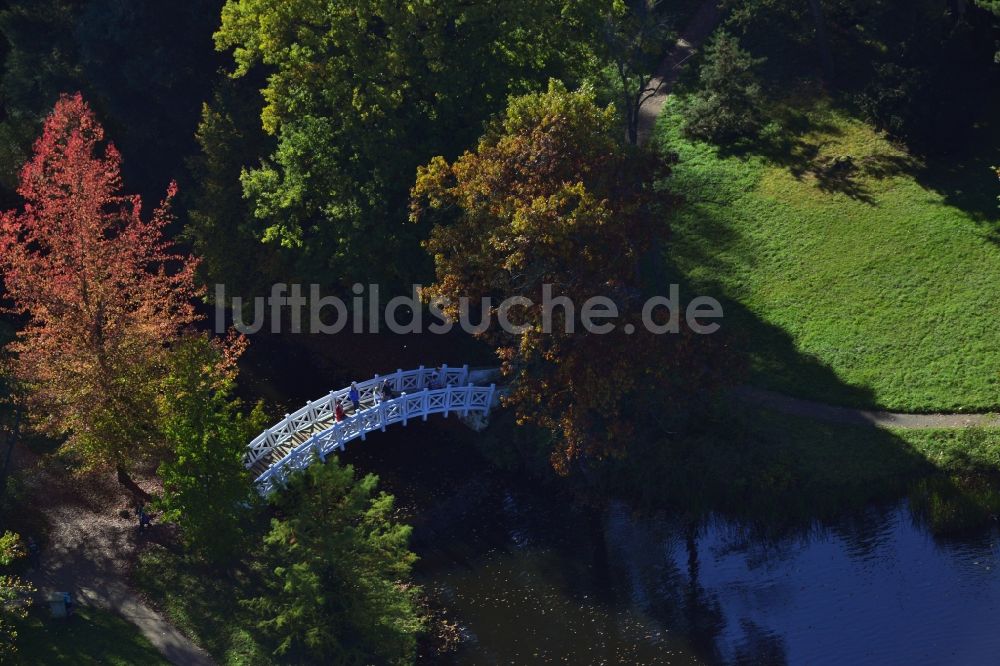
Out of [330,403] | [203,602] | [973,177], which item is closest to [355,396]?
[330,403]

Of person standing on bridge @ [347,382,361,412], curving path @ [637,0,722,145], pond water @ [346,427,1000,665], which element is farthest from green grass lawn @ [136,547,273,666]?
curving path @ [637,0,722,145]

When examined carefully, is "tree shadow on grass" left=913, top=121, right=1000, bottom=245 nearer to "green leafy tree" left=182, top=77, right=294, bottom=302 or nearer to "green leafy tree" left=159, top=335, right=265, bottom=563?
"green leafy tree" left=182, top=77, right=294, bottom=302

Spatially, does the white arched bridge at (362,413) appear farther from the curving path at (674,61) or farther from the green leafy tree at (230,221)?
the curving path at (674,61)

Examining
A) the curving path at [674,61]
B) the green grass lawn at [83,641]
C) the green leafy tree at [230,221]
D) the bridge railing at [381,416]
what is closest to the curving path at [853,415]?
the bridge railing at [381,416]

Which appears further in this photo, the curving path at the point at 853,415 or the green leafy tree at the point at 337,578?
the curving path at the point at 853,415

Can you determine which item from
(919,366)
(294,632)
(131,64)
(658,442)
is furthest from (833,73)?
(294,632)

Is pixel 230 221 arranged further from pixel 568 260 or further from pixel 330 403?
pixel 568 260
